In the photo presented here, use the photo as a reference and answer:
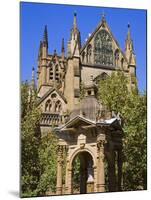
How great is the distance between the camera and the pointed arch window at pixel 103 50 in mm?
7891

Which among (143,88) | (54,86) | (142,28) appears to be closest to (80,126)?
(54,86)

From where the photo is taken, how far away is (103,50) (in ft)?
26.2

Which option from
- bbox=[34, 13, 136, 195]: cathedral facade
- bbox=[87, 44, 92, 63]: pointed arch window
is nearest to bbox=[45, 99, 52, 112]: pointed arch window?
bbox=[34, 13, 136, 195]: cathedral facade

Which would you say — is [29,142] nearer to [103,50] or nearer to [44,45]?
[44,45]

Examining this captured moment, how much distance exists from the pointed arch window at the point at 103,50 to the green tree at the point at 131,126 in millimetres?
219

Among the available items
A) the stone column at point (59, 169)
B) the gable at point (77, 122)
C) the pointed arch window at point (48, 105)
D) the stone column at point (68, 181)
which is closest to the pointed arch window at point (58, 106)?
the pointed arch window at point (48, 105)

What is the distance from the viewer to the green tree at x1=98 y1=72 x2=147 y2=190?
310 inches

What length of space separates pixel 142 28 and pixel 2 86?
2231mm

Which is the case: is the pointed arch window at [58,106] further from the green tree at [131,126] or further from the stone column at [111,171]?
the stone column at [111,171]

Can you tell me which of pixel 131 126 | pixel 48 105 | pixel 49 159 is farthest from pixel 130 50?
pixel 49 159

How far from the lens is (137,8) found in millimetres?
7980

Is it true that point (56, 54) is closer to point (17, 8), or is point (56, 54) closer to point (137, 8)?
point (17, 8)

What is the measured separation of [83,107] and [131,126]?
85 centimetres

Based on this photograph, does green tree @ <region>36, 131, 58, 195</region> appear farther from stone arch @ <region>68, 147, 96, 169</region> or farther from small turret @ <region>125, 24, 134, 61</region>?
small turret @ <region>125, 24, 134, 61</region>
